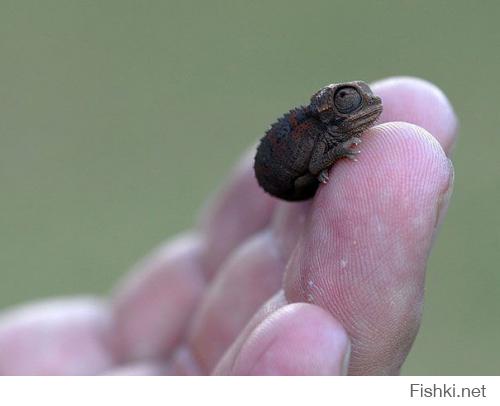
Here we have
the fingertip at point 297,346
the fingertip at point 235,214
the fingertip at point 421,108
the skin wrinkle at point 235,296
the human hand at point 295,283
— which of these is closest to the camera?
the fingertip at point 297,346

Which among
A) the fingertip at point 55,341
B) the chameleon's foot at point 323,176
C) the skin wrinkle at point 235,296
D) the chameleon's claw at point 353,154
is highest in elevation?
the chameleon's claw at point 353,154

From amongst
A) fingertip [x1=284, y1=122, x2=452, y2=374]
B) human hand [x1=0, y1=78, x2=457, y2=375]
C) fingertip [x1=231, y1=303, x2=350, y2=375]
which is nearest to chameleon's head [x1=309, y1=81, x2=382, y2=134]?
human hand [x1=0, y1=78, x2=457, y2=375]

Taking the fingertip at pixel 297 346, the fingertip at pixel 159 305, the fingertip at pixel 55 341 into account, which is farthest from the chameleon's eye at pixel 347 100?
the fingertip at pixel 55 341

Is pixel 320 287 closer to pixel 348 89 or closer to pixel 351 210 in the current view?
pixel 351 210

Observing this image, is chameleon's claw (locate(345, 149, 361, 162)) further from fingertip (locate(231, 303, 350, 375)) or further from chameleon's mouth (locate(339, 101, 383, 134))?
fingertip (locate(231, 303, 350, 375))

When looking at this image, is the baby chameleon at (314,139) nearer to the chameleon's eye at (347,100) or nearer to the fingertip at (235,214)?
the chameleon's eye at (347,100)

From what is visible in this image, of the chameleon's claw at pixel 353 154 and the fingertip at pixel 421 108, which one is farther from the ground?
the fingertip at pixel 421 108
